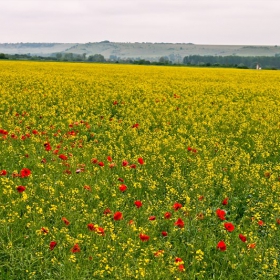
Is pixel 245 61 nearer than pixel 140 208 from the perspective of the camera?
No

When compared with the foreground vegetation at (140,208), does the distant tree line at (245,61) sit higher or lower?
higher

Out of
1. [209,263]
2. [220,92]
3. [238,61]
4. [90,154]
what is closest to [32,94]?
[90,154]

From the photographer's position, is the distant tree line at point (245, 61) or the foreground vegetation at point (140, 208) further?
the distant tree line at point (245, 61)

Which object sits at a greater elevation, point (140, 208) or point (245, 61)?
point (245, 61)

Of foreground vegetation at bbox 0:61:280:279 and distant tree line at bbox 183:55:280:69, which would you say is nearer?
foreground vegetation at bbox 0:61:280:279

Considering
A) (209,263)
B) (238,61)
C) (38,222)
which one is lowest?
(209,263)

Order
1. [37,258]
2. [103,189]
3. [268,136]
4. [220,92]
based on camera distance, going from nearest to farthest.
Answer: [37,258] < [103,189] < [268,136] < [220,92]

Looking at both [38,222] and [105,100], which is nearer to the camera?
[38,222]

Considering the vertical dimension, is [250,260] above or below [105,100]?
below

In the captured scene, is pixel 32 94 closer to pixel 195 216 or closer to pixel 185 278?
pixel 195 216

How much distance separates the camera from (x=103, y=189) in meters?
5.05

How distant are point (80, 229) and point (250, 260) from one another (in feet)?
5.30

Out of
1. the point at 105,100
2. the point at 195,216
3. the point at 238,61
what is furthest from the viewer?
the point at 238,61

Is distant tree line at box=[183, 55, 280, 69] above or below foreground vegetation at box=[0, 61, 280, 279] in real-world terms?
above
